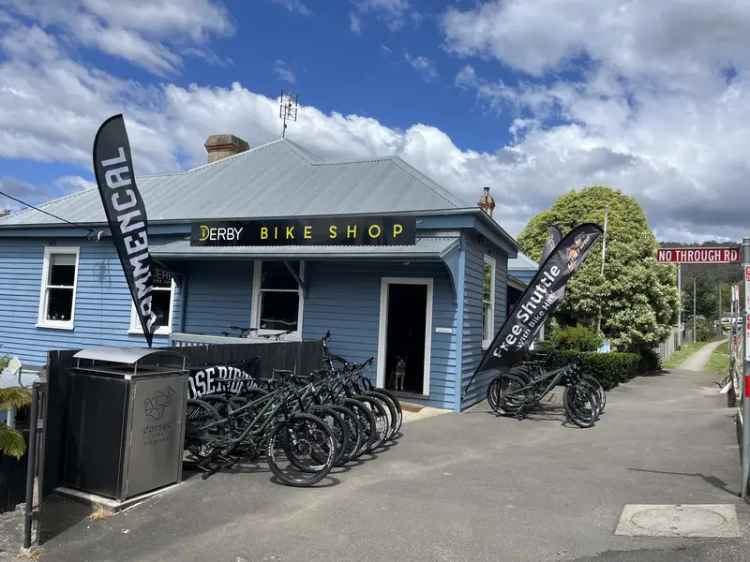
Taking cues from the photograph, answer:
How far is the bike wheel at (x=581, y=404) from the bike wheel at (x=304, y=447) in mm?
5011

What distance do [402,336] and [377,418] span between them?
3.98m

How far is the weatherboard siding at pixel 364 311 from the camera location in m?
10.8

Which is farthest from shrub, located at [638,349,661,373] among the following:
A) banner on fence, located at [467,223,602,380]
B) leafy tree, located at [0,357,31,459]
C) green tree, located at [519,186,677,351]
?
leafy tree, located at [0,357,31,459]

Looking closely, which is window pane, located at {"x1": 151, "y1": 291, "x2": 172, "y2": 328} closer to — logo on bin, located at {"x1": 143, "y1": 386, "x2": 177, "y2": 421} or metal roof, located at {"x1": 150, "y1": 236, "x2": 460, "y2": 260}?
metal roof, located at {"x1": 150, "y1": 236, "x2": 460, "y2": 260}

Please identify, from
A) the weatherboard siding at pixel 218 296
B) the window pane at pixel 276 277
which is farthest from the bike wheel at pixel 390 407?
the weatherboard siding at pixel 218 296

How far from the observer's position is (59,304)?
1480 centimetres

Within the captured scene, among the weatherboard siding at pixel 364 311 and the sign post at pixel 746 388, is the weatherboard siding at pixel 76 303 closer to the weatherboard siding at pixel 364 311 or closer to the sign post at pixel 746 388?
the weatherboard siding at pixel 364 311

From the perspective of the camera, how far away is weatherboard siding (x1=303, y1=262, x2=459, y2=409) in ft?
35.5

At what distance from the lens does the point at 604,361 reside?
16.0m

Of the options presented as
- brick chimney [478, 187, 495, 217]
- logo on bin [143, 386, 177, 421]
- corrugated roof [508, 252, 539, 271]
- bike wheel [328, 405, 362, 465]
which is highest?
brick chimney [478, 187, 495, 217]

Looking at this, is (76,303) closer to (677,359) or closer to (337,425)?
(337,425)

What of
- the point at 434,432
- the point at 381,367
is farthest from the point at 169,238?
the point at 434,432

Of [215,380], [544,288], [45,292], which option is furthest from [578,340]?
[45,292]

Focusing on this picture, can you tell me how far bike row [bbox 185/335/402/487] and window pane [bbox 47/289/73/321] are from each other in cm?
912
